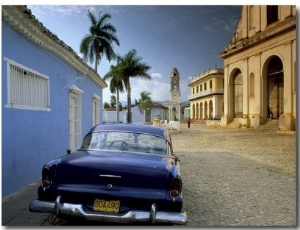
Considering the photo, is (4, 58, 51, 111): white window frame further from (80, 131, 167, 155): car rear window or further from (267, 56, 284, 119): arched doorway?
(267, 56, 284, 119): arched doorway

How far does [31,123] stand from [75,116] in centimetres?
303

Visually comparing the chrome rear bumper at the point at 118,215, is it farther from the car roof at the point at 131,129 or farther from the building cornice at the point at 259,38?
the building cornice at the point at 259,38

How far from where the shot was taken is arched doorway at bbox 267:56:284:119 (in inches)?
752

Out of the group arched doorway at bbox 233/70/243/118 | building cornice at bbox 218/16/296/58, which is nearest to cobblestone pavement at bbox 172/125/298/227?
building cornice at bbox 218/16/296/58

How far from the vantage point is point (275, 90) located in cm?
2028

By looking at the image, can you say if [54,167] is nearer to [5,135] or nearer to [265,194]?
[5,135]

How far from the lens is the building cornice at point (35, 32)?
3.77 m

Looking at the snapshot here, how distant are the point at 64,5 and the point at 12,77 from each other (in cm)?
118

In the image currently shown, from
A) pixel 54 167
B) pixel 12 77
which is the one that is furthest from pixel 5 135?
pixel 54 167

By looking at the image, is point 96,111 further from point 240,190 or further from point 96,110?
point 240,190

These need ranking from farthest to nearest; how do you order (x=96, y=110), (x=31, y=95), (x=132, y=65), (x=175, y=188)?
(x=96, y=110), (x=132, y=65), (x=31, y=95), (x=175, y=188)

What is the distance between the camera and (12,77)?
420 cm

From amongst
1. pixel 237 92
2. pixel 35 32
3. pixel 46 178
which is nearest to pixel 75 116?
pixel 35 32

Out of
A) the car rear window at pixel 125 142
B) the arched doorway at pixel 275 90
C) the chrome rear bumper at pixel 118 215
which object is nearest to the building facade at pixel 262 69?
the arched doorway at pixel 275 90
